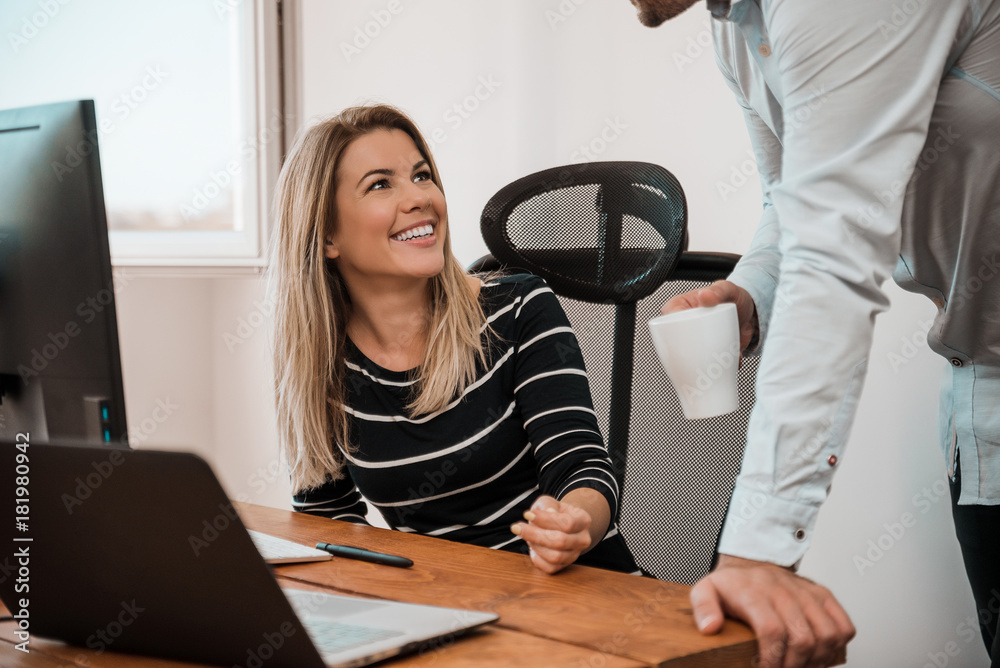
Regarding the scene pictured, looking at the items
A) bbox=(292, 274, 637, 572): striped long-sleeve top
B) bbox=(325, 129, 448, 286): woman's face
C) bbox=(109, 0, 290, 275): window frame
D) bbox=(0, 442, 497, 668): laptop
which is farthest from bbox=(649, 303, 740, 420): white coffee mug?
bbox=(109, 0, 290, 275): window frame

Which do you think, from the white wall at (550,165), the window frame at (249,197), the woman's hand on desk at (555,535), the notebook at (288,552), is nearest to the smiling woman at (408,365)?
the woman's hand on desk at (555,535)

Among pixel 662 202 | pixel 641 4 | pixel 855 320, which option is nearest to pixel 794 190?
pixel 855 320

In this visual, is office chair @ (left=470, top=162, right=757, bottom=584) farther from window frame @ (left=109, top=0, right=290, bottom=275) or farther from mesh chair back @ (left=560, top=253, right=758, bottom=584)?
window frame @ (left=109, top=0, right=290, bottom=275)

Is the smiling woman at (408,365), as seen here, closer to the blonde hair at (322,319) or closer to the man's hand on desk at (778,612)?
the blonde hair at (322,319)

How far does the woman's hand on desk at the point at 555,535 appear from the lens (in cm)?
82

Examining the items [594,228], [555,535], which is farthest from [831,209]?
[594,228]

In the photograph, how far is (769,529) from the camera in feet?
2.16

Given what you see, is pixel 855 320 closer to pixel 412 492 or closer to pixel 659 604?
pixel 659 604

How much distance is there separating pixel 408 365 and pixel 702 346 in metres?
0.70

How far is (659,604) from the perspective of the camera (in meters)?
0.71

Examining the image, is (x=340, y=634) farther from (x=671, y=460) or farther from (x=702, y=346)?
(x=671, y=460)

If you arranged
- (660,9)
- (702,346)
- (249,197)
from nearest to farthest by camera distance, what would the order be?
(702,346) → (660,9) → (249,197)

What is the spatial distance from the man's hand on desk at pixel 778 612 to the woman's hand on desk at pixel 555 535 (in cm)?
19

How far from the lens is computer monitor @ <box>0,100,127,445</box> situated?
697 mm
